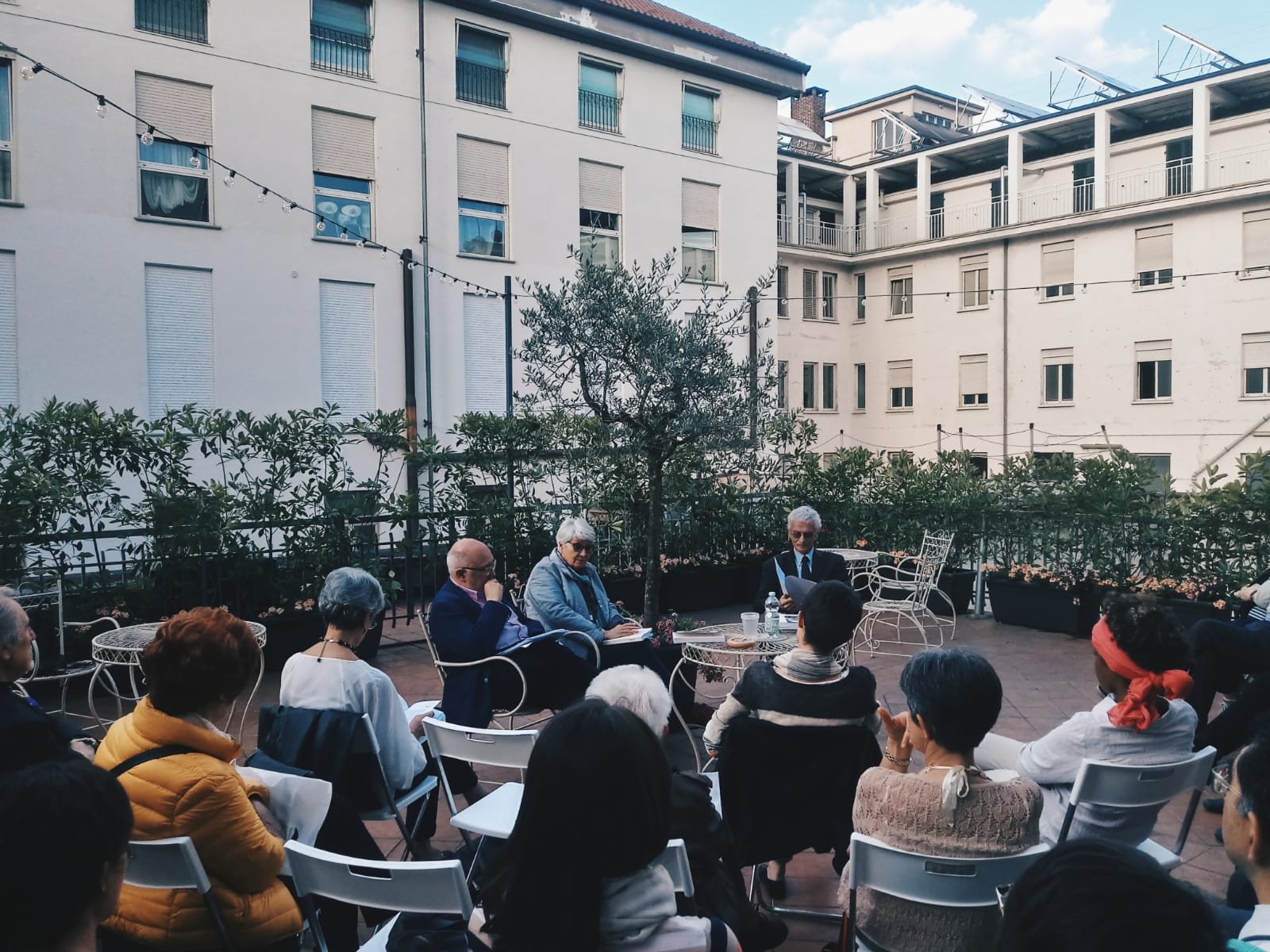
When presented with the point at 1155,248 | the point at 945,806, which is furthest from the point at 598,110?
the point at 945,806

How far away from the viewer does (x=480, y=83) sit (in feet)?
60.5

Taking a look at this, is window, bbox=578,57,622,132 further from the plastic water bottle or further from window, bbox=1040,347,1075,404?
the plastic water bottle

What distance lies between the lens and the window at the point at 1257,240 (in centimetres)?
2375

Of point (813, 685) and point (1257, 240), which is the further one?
point (1257, 240)

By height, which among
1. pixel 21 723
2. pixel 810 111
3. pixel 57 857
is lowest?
pixel 21 723

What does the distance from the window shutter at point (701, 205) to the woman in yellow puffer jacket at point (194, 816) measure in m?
19.9

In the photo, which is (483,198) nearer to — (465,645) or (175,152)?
(175,152)

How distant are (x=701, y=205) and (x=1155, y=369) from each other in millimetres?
13819

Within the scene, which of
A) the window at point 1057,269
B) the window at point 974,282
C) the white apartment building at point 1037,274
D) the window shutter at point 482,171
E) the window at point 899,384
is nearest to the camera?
the window shutter at point 482,171

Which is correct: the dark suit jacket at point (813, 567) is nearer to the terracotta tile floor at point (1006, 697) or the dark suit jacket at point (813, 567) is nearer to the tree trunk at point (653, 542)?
the terracotta tile floor at point (1006, 697)

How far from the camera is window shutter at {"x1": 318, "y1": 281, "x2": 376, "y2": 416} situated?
1680cm

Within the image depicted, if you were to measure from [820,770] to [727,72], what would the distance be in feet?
69.2

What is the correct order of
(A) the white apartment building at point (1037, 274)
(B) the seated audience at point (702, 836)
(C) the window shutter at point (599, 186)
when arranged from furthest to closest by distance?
(A) the white apartment building at point (1037, 274), (C) the window shutter at point (599, 186), (B) the seated audience at point (702, 836)

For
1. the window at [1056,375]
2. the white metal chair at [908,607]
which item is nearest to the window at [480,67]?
the white metal chair at [908,607]
